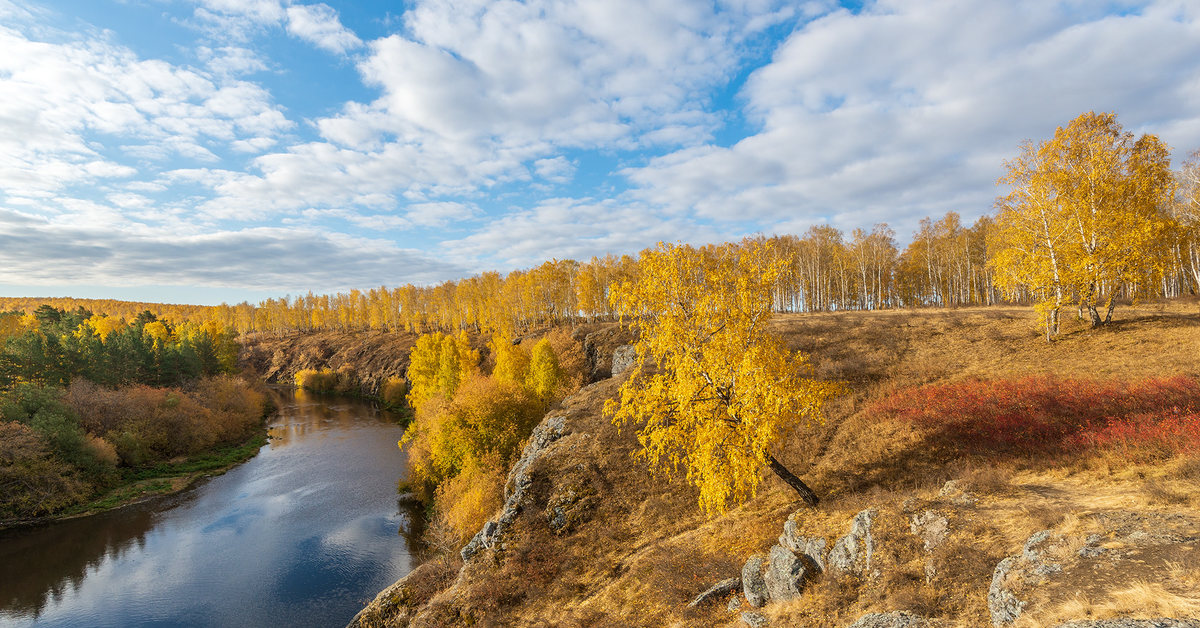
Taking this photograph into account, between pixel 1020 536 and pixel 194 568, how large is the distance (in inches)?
1837

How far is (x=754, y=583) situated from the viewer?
14.3m

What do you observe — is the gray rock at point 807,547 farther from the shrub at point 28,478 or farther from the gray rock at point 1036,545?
the shrub at point 28,478

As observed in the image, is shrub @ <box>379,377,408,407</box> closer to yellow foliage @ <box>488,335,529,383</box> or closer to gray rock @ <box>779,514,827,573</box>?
yellow foliage @ <box>488,335,529,383</box>

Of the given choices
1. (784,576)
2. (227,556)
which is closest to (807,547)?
(784,576)

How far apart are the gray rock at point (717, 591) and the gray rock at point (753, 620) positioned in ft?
6.26

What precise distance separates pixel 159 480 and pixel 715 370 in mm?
64585

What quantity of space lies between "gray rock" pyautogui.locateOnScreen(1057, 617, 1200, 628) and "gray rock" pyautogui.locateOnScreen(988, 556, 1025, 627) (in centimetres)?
94

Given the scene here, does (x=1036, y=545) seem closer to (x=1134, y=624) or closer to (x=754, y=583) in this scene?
(x=1134, y=624)

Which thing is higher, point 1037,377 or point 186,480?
point 1037,377

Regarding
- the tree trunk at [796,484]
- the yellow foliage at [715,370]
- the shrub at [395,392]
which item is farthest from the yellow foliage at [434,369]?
the tree trunk at [796,484]

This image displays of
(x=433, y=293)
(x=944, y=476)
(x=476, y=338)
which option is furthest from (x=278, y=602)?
(x=433, y=293)

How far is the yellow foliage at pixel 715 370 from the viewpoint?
15508 millimetres

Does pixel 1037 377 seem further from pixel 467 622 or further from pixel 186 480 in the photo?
pixel 186 480

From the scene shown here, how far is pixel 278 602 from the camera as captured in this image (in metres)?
29.3
